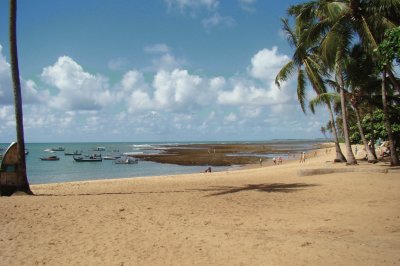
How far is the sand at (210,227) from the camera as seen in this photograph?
20.8 ft

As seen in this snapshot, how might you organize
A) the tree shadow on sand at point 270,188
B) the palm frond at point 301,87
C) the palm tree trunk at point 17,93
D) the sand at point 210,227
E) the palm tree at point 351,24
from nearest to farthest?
the sand at point 210,227
the palm tree trunk at point 17,93
the tree shadow on sand at point 270,188
the palm tree at point 351,24
the palm frond at point 301,87

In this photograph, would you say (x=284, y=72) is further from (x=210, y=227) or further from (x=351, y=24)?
(x=210, y=227)

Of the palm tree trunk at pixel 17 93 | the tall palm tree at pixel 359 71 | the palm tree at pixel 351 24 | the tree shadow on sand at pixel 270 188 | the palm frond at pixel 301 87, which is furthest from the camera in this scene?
the palm frond at pixel 301 87

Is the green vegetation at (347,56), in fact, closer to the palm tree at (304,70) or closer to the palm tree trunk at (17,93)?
the palm tree at (304,70)

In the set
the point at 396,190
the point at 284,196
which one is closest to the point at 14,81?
the point at 284,196

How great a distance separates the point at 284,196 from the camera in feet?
42.9

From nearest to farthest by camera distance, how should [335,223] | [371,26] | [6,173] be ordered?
[335,223] < [6,173] < [371,26]

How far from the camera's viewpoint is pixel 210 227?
869 cm

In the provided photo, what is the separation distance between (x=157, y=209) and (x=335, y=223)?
5.17m

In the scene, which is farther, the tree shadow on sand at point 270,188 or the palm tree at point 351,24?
the palm tree at point 351,24

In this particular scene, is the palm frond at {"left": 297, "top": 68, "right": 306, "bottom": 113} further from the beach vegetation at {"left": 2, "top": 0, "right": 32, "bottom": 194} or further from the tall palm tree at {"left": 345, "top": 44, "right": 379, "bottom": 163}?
the beach vegetation at {"left": 2, "top": 0, "right": 32, "bottom": 194}

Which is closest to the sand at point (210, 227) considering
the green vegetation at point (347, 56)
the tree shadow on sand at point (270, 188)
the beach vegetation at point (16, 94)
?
the tree shadow on sand at point (270, 188)

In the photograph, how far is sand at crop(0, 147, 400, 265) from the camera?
20.8 ft

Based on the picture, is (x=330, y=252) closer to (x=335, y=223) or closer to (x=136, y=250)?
(x=335, y=223)
